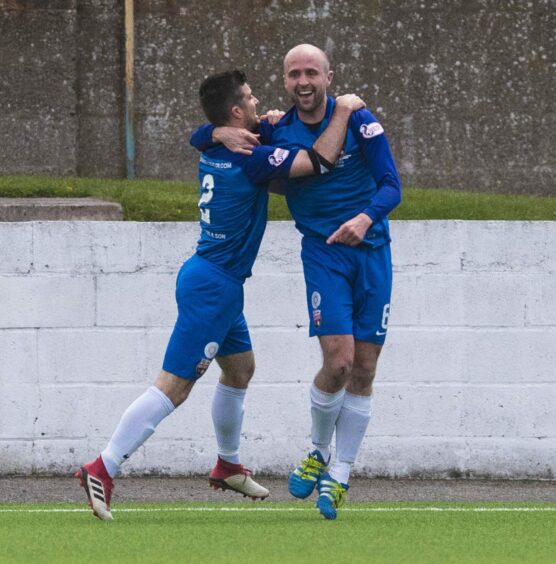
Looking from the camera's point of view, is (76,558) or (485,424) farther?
(485,424)

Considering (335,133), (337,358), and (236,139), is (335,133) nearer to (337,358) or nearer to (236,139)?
(236,139)

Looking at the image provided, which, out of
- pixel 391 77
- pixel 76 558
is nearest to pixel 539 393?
pixel 76 558

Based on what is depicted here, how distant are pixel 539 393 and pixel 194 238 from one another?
7.81 feet

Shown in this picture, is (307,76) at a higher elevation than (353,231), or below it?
higher

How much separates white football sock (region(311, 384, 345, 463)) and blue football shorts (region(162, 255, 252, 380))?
1.76ft

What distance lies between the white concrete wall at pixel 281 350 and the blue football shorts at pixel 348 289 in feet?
7.28

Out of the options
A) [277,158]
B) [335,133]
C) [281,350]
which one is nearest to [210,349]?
[277,158]

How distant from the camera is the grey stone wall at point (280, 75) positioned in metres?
13.8

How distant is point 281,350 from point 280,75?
576cm

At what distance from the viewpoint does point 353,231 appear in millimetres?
6430

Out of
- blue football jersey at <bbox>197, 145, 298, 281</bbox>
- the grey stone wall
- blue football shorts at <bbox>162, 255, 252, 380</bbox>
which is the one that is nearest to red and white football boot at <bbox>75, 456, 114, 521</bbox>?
blue football shorts at <bbox>162, 255, 252, 380</bbox>

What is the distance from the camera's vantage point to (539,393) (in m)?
8.90

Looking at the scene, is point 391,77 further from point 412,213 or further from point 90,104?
point 412,213

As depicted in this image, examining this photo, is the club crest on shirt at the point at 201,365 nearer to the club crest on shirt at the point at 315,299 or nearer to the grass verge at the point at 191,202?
the club crest on shirt at the point at 315,299
